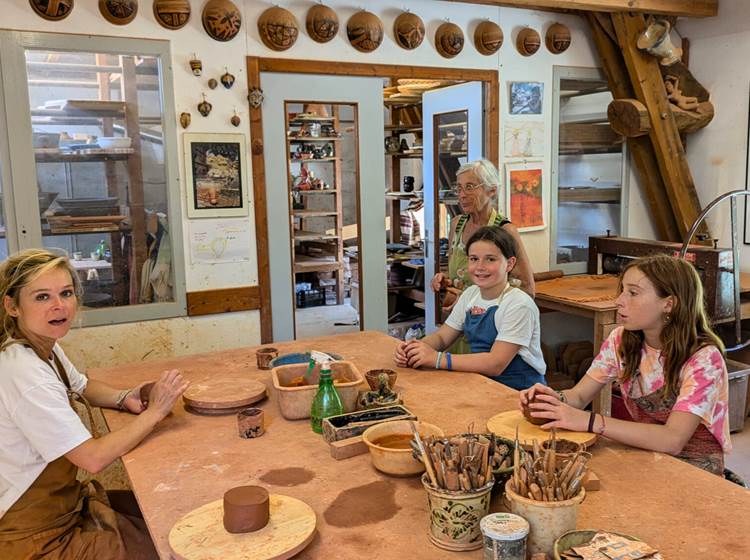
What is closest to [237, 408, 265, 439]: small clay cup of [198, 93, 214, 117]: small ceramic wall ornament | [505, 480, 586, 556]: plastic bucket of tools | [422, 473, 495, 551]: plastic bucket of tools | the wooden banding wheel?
the wooden banding wheel

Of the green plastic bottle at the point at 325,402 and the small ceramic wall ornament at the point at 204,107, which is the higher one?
the small ceramic wall ornament at the point at 204,107

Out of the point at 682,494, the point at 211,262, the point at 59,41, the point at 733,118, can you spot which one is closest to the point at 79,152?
the point at 59,41

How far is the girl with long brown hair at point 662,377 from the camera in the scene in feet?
5.72

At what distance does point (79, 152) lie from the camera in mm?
3312

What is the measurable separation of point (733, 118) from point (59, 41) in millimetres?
3958

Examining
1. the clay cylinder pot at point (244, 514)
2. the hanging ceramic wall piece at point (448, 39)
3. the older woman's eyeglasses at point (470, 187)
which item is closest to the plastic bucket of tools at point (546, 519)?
the clay cylinder pot at point (244, 514)

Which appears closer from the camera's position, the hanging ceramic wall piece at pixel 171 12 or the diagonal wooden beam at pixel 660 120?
the hanging ceramic wall piece at pixel 171 12

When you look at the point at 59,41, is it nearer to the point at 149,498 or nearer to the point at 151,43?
the point at 151,43

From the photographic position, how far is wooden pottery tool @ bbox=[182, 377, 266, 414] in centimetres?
211

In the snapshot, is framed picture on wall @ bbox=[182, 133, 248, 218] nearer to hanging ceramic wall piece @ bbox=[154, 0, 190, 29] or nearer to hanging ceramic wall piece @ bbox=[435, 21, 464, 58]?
hanging ceramic wall piece @ bbox=[154, 0, 190, 29]

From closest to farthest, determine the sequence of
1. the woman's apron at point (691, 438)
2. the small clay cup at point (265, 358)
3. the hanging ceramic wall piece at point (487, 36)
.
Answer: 1. the woman's apron at point (691, 438)
2. the small clay cup at point (265, 358)
3. the hanging ceramic wall piece at point (487, 36)

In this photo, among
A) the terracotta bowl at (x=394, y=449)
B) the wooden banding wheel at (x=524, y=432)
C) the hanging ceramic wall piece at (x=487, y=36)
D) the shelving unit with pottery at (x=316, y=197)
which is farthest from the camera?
the shelving unit with pottery at (x=316, y=197)

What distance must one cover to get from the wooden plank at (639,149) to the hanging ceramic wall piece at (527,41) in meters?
0.41

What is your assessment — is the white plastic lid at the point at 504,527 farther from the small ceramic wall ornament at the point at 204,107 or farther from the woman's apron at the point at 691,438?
the small ceramic wall ornament at the point at 204,107
